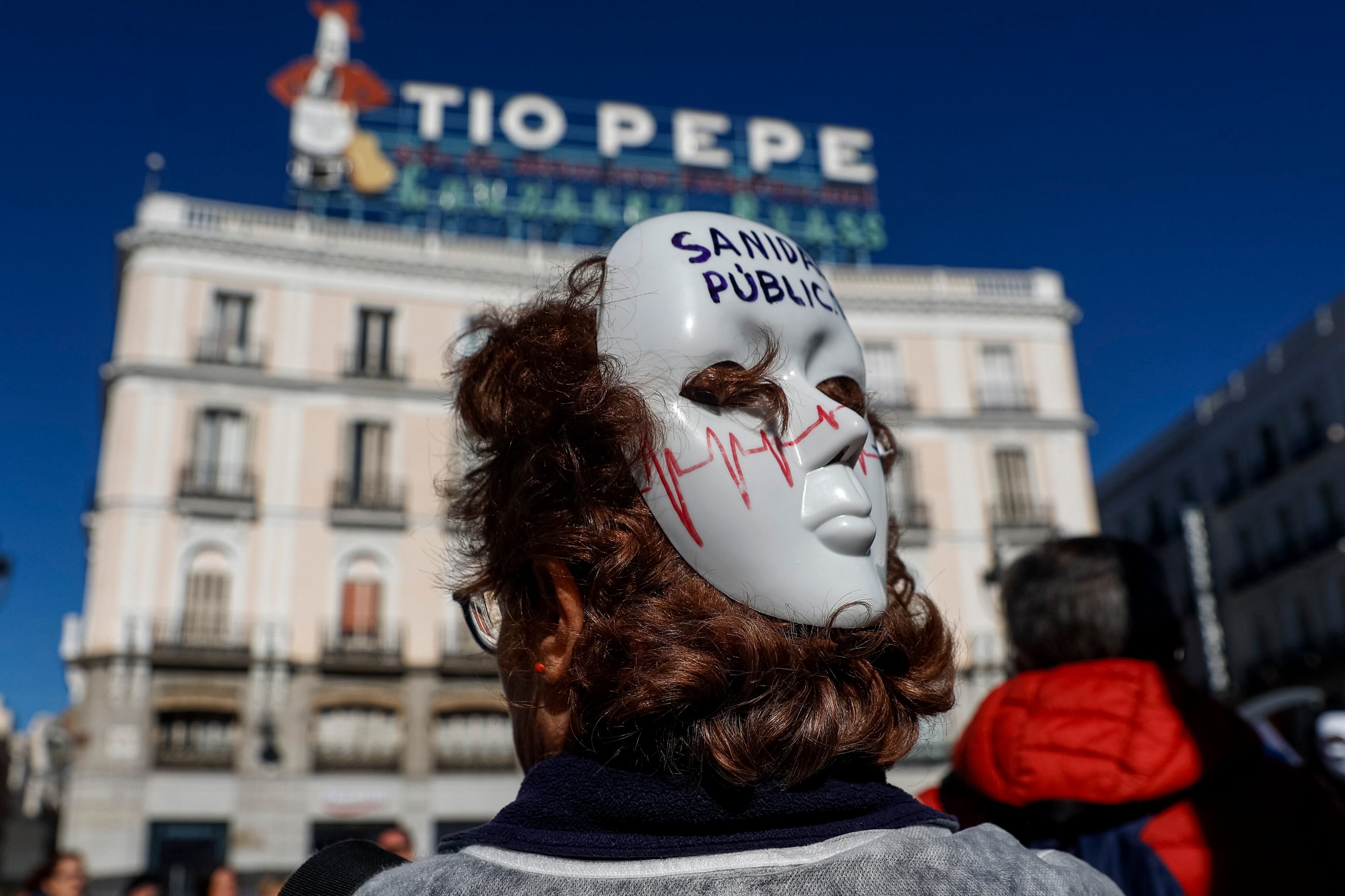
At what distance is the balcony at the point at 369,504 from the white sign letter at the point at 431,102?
845 centimetres

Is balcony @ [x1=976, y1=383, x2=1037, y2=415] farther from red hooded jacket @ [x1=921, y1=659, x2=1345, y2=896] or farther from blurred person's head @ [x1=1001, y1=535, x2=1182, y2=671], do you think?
red hooded jacket @ [x1=921, y1=659, x2=1345, y2=896]

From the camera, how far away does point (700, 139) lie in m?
26.7

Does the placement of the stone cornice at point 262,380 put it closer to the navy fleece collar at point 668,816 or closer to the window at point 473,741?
the window at point 473,741

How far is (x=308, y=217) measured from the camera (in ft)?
75.2

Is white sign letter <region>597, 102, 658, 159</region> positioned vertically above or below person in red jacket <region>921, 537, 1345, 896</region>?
above

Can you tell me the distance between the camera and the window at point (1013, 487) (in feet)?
77.9

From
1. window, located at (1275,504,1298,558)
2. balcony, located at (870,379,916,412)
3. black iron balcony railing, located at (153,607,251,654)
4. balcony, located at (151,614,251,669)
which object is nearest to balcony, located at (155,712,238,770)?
balcony, located at (151,614,251,669)

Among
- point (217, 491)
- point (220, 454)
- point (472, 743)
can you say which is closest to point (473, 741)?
point (472, 743)

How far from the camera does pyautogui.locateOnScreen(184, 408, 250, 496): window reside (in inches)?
816

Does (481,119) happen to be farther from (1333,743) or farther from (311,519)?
(1333,743)

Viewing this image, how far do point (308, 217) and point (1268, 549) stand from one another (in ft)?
83.3

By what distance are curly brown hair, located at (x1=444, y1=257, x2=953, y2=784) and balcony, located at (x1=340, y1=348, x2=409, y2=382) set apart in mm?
21705

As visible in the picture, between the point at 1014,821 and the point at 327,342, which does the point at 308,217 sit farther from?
the point at 1014,821

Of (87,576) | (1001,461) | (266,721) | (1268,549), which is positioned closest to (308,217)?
(87,576)
